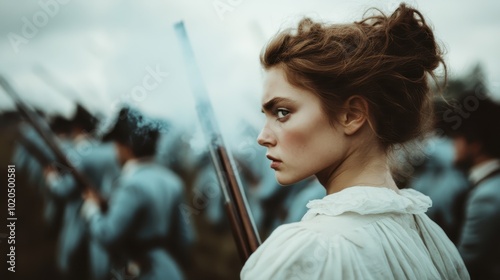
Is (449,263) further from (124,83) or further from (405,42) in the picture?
(124,83)

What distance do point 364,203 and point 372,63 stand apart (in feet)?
0.81

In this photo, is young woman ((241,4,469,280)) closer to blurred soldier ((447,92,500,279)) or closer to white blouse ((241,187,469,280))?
white blouse ((241,187,469,280))

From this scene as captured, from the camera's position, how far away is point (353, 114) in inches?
31.4

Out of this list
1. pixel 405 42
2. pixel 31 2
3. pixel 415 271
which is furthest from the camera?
pixel 31 2

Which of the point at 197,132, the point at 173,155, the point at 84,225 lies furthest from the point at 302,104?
the point at 84,225

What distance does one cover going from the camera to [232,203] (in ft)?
4.84

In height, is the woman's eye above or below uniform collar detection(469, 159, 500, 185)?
above

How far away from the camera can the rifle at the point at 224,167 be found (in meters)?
1.44

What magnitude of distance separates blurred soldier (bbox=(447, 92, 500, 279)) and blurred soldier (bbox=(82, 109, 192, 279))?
106 centimetres

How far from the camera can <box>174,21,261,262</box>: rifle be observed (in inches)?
56.7

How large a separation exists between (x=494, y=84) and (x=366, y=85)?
1.17m

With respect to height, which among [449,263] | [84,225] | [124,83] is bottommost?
[449,263]

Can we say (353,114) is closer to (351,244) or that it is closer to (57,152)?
(351,244)

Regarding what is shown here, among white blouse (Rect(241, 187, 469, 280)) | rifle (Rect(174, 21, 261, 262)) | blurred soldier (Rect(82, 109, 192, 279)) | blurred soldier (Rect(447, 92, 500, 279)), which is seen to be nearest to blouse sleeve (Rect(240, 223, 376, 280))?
white blouse (Rect(241, 187, 469, 280))
